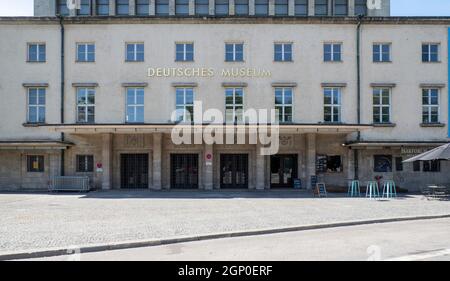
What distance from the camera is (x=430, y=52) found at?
2977 centimetres

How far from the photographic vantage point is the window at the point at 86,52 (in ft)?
96.4

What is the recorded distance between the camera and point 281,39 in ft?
96.8

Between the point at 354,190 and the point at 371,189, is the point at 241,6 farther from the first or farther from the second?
the point at 371,189

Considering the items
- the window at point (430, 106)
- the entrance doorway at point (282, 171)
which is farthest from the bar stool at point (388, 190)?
the window at point (430, 106)

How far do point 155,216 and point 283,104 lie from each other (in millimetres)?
15692

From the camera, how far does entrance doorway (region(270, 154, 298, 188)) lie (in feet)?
97.2

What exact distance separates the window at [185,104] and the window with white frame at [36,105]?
8.52 m

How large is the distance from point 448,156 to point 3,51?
26.3 metres

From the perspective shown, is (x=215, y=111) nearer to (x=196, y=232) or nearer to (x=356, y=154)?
(x=356, y=154)

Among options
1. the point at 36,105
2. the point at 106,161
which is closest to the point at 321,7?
the point at 106,161

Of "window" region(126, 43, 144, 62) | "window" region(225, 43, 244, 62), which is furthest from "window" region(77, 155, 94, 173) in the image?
"window" region(225, 43, 244, 62)

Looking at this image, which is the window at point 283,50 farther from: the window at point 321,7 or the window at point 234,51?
the window at point 321,7

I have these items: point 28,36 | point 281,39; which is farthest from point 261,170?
point 28,36

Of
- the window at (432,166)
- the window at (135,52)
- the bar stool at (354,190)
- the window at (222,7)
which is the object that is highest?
the window at (222,7)
